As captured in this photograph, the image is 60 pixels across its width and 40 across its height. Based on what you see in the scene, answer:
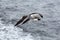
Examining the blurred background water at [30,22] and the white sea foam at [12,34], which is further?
the blurred background water at [30,22]

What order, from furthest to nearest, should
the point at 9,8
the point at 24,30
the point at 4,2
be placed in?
the point at 4,2, the point at 9,8, the point at 24,30

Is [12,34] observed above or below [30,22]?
below

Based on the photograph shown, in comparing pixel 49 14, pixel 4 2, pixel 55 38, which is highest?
pixel 4 2

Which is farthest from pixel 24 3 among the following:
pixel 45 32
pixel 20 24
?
pixel 45 32

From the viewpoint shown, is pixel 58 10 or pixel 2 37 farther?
pixel 58 10

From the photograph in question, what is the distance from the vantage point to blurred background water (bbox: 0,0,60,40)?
5.66 metres

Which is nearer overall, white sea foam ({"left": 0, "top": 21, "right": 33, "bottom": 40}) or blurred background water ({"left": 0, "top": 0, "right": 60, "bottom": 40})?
white sea foam ({"left": 0, "top": 21, "right": 33, "bottom": 40})

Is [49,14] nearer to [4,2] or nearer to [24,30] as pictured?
[24,30]

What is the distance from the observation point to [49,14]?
6.90 m

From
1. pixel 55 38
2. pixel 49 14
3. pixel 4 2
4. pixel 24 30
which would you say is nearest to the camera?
pixel 55 38

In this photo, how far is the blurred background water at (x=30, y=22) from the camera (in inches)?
223

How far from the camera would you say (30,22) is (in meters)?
6.36

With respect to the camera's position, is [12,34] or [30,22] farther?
[30,22]

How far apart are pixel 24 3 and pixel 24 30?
6.97 ft
